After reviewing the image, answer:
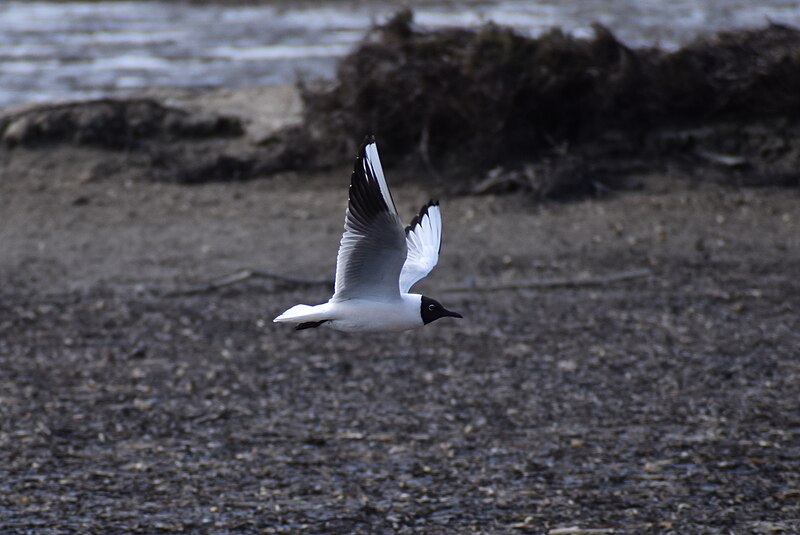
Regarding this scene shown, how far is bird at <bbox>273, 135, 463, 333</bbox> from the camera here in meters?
4.80

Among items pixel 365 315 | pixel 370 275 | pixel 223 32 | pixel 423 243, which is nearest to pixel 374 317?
pixel 365 315

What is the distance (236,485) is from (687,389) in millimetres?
3005

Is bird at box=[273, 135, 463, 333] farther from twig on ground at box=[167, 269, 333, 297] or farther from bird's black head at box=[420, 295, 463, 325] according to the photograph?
twig on ground at box=[167, 269, 333, 297]

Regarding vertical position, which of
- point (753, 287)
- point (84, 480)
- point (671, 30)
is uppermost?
point (671, 30)

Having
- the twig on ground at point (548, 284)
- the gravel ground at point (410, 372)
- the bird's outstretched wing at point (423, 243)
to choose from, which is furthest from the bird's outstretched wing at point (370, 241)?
the twig on ground at point (548, 284)

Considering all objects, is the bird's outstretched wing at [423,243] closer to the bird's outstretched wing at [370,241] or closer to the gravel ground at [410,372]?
the bird's outstretched wing at [370,241]

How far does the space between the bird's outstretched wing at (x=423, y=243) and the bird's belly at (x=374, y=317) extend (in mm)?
621

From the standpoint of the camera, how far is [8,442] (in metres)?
7.32

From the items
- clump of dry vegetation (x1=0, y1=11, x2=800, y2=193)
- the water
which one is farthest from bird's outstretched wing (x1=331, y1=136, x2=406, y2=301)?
the water

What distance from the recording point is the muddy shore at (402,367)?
6602 millimetres

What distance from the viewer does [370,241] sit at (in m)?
4.93

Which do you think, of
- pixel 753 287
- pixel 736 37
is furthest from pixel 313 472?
pixel 736 37

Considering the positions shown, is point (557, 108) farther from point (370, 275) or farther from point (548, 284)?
point (370, 275)

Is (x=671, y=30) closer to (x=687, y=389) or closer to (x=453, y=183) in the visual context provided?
(x=453, y=183)
